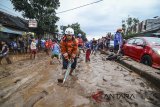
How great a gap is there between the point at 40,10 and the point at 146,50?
→ 26.5 metres

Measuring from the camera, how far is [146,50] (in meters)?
9.98

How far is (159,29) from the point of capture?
92.6 ft

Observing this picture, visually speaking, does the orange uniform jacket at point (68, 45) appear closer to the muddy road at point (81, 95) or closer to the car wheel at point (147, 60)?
the muddy road at point (81, 95)

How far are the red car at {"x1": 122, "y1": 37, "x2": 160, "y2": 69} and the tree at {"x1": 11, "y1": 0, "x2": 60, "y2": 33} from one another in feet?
75.5

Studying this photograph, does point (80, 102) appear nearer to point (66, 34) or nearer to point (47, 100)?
point (47, 100)

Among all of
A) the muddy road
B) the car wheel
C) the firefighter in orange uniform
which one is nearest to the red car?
the car wheel

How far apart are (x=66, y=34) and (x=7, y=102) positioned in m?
3.46

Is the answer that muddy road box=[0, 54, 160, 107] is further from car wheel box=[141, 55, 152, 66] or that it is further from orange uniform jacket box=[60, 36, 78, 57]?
car wheel box=[141, 55, 152, 66]

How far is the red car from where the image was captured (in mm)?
9273

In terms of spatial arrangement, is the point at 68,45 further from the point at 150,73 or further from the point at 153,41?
the point at 153,41

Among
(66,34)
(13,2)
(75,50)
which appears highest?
(13,2)

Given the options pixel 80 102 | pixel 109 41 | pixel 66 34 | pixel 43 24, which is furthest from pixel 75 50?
pixel 43 24

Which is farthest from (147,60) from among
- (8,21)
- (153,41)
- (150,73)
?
(8,21)

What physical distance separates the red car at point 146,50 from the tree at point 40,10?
75.5 ft
